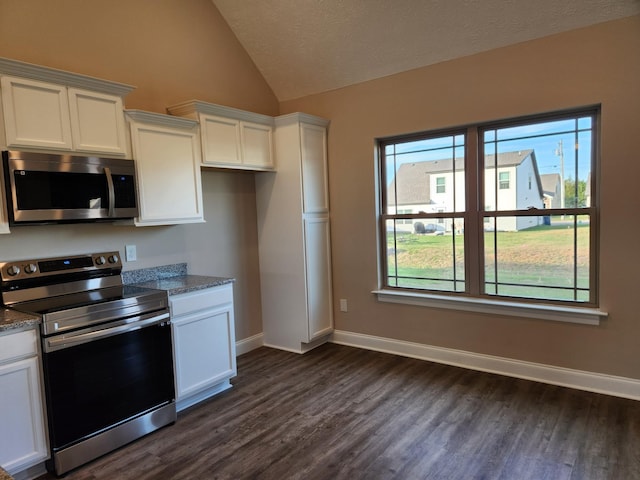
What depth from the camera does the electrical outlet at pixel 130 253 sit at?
318cm

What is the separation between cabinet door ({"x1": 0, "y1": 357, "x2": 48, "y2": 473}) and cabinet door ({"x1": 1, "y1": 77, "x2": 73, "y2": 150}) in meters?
1.22

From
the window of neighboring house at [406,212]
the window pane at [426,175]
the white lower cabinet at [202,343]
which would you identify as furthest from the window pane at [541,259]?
the white lower cabinet at [202,343]

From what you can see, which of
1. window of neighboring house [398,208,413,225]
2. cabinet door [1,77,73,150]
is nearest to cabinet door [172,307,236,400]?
cabinet door [1,77,73,150]

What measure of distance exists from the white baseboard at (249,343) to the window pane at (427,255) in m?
1.46

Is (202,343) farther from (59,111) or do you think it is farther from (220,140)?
(59,111)

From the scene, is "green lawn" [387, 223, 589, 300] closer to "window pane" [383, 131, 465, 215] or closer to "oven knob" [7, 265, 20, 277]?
"window pane" [383, 131, 465, 215]

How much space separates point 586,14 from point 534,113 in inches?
27.0

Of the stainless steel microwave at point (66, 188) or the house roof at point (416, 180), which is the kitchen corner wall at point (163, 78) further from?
the house roof at point (416, 180)

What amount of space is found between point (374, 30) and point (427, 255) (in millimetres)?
2008

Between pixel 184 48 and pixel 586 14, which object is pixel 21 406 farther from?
pixel 586 14

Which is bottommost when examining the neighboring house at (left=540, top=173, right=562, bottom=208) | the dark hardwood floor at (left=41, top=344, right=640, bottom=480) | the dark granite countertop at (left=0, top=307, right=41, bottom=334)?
the dark hardwood floor at (left=41, top=344, right=640, bottom=480)

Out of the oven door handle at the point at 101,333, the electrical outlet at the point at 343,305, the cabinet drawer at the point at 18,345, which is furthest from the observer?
the electrical outlet at the point at 343,305

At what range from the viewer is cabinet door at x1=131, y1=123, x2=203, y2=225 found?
9.64 ft

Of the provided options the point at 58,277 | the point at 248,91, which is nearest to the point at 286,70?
the point at 248,91
